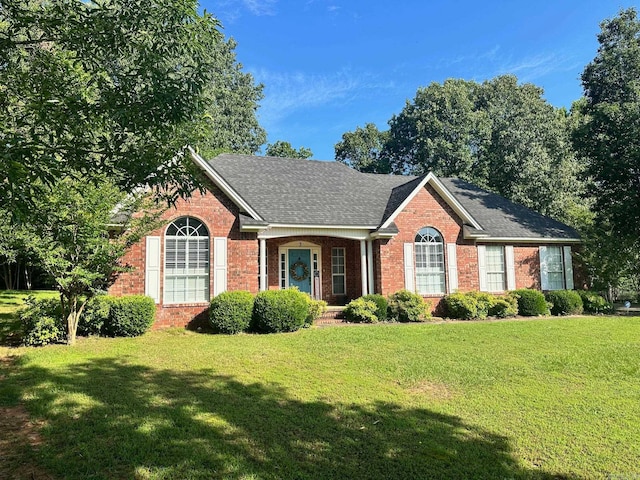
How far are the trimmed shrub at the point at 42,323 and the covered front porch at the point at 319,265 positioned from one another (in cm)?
745

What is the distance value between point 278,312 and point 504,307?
873 centimetres

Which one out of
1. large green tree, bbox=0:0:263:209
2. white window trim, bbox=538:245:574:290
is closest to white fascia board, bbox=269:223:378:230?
white window trim, bbox=538:245:574:290

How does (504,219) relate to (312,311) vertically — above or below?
above

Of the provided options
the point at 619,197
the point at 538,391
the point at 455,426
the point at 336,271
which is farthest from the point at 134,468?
the point at 619,197

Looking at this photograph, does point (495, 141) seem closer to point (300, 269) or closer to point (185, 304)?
point (300, 269)

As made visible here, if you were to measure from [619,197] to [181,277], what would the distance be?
70.1 feet

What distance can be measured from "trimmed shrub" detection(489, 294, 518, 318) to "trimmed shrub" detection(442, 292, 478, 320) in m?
0.91

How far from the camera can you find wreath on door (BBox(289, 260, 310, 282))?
56.9ft

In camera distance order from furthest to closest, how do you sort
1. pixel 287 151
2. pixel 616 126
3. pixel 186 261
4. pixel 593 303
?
1. pixel 287 151
2. pixel 616 126
3. pixel 593 303
4. pixel 186 261

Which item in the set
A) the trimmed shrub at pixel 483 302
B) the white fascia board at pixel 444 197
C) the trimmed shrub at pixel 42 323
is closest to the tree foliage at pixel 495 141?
the white fascia board at pixel 444 197

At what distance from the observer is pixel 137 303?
37.1 feet

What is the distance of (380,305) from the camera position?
1435 centimetres

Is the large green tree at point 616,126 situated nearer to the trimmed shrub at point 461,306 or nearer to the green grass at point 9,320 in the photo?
the trimmed shrub at point 461,306

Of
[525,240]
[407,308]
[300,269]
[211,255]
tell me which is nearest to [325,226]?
[300,269]
